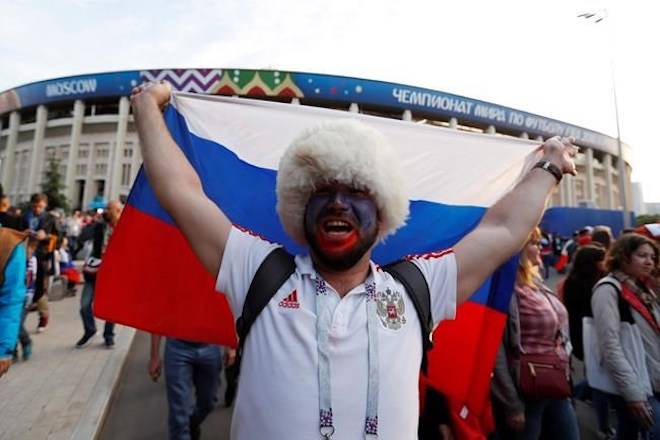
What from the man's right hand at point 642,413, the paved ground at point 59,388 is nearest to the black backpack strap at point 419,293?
the man's right hand at point 642,413

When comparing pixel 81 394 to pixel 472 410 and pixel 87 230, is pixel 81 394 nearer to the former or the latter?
pixel 472 410

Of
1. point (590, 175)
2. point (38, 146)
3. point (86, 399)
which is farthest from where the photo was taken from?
point (590, 175)

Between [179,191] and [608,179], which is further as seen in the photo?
[608,179]

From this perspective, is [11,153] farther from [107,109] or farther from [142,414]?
[142,414]

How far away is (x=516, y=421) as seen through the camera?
8.18ft

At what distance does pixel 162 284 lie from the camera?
2.04 m

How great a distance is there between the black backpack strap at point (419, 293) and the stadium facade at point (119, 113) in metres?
32.2

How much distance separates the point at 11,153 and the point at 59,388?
1872 inches

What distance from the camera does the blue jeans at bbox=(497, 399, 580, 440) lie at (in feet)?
8.46

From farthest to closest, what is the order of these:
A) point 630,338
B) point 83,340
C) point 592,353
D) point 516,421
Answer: point 83,340
point 592,353
point 630,338
point 516,421

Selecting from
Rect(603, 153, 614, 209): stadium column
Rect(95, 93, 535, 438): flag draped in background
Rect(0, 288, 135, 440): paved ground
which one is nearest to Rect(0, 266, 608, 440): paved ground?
Rect(0, 288, 135, 440): paved ground

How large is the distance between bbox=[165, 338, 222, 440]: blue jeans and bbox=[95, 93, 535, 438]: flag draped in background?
999 millimetres

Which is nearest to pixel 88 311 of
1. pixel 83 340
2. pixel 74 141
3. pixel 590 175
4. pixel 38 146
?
pixel 83 340

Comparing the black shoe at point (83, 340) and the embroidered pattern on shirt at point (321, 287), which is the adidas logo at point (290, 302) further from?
the black shoe at point (83, 340)
